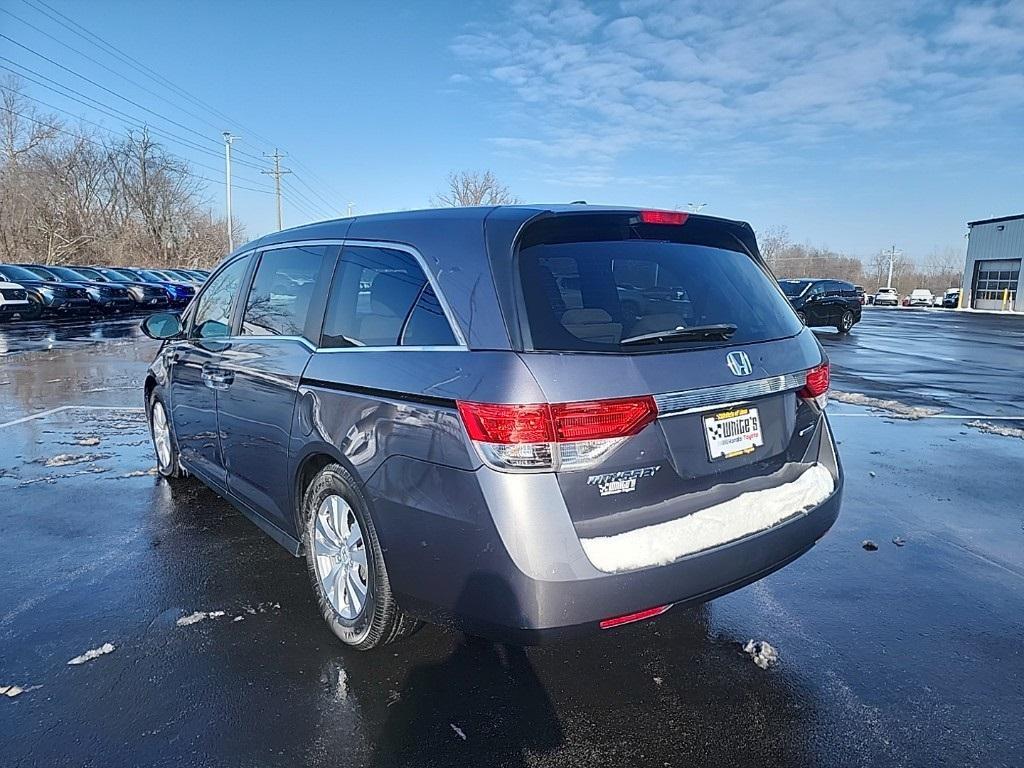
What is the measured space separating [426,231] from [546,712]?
1.90 metres

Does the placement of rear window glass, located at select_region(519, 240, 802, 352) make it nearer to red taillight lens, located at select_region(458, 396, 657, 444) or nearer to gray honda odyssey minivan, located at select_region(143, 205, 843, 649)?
gray honda odyssey minivan, located at select_region(143, 205, 843, 649)

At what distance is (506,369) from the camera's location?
216cm

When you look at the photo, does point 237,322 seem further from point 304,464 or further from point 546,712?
point 546,712

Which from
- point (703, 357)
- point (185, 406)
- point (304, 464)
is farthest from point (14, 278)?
point (703, 357)

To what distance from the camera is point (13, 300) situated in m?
19.5

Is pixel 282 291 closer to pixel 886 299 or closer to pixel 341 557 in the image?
pixel 341 557

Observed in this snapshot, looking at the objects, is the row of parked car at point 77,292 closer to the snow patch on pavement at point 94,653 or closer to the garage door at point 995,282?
the snow patch on pavement at point 94,653

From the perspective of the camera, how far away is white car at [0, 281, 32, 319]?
752 inches

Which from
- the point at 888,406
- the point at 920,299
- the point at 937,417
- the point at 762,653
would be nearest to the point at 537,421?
the point at 762,653

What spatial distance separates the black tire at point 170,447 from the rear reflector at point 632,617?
3668 millimetres

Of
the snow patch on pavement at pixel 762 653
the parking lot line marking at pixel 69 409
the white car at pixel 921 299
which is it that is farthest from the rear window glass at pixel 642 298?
the white car at pixel 921 299

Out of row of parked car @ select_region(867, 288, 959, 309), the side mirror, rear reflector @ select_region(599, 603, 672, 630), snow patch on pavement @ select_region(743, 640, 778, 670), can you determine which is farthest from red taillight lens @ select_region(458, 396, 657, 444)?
row of parked car @ select_region(867, 288, 959, 309)

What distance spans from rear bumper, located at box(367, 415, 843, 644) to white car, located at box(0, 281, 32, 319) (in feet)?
71.7

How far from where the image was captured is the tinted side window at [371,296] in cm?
266
